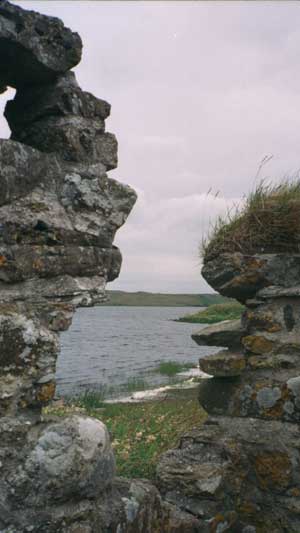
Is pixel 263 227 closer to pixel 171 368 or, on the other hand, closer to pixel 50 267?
pixel 50 267

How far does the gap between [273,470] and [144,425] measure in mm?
3523

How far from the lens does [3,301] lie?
6.86ft

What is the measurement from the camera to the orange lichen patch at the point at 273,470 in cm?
309


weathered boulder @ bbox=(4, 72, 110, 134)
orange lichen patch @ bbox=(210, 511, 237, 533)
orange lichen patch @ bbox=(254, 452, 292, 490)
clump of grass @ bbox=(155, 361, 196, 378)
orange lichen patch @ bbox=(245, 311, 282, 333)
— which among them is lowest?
clump of grass @ bbox=(155, 361, 196, 378)

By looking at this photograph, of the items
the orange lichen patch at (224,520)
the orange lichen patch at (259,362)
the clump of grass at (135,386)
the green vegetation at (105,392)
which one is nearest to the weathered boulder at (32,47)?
the orange lichen patch at (259,362)

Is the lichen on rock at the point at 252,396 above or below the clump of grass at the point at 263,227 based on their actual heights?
below

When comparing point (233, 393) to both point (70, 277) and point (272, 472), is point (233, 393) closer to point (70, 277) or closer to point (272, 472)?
point (272, 472)

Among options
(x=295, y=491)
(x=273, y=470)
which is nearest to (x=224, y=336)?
(x=273, y=470)

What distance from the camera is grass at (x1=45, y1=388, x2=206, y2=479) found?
4.66 metres

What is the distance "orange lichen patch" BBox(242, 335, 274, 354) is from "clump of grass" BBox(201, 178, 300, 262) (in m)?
0.60

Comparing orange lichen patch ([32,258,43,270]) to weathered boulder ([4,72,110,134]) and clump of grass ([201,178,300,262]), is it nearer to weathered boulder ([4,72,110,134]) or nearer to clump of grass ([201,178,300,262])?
weathered boulder ([4,72,110,134])

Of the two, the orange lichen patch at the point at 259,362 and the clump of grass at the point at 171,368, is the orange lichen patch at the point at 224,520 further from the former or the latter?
the clump of grass at the point at 171,368

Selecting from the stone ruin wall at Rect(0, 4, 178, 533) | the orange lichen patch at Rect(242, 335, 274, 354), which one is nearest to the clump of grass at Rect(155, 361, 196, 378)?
the orange lichen patch at Rect(242, 335, 274, 354)

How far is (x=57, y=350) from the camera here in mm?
2162
